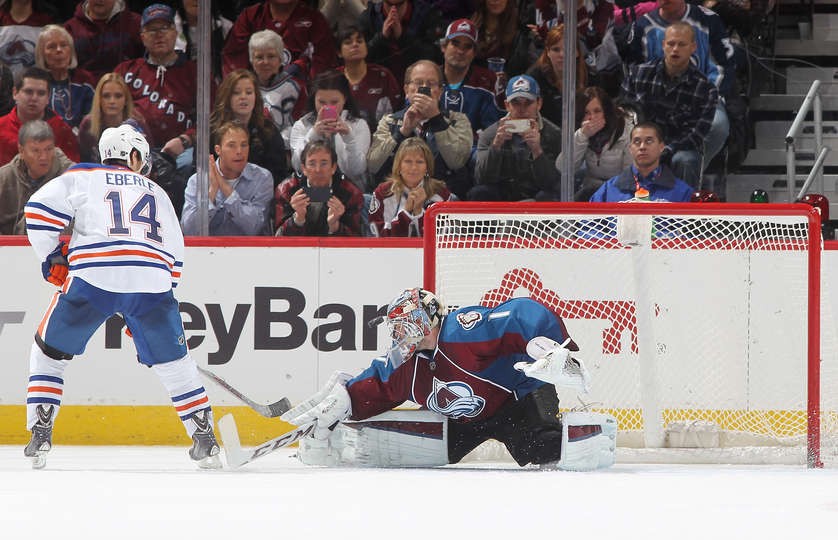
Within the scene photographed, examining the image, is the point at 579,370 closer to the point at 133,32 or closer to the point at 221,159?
the point at 221,159

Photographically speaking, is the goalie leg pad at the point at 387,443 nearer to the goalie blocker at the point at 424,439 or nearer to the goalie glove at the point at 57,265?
the goalie blocker at the point at 424,439

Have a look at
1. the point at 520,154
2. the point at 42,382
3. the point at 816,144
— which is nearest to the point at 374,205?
A: the point at 520,154

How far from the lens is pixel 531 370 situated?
131 inches

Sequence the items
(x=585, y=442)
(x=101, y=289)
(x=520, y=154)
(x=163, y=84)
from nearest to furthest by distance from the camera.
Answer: (x=585, y=442) < (x=101, y=289) < (x=520, y=154) < (x=163, y=84)

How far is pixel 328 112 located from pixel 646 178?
5.07 ft

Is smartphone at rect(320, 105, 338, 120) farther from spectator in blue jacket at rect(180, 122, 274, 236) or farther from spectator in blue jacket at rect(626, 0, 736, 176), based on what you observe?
spectator in blue jacket at rect(626, 0, 736, 176)

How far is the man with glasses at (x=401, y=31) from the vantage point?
554cm

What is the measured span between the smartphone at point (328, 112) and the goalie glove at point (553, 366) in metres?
2.28

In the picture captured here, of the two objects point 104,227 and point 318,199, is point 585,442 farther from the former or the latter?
point 318,199

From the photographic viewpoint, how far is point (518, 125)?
5.21 m

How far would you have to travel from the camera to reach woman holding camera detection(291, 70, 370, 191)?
5.18 m

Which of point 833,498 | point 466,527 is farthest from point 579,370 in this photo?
point 466,527

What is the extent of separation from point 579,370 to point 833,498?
0.83m

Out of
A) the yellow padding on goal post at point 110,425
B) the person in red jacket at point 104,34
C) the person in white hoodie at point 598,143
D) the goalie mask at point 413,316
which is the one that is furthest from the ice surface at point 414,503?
the person in red jacket at point 104,34
